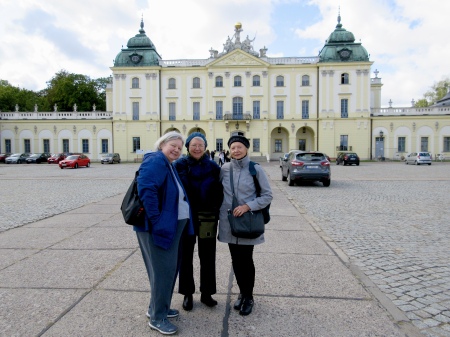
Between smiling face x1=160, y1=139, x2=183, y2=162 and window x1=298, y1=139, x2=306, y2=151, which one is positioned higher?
window x1=298, y1=139, x2=306, y2=151

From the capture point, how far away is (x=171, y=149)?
3.48 m

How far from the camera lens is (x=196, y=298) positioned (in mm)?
4172

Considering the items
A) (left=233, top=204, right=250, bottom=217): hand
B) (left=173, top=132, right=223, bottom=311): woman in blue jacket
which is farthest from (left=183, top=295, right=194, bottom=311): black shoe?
(left=233, top=204, right=250, bottom=217): hand

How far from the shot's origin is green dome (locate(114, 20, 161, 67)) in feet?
180

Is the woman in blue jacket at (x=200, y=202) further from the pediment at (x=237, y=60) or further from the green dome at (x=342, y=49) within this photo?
the green dome at (x=342, y=49)

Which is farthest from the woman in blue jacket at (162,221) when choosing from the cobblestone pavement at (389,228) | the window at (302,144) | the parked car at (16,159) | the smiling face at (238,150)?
the window at (302,144)

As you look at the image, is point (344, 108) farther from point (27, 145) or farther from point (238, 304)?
point (238, 304)

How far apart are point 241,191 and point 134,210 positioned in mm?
1154

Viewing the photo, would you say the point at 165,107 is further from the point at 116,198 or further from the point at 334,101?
the point at 116,198

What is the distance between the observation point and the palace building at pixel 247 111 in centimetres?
5250

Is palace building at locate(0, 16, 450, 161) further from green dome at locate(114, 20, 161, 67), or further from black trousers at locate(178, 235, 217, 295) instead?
black trousers at locate(178, 235, 217, 295)

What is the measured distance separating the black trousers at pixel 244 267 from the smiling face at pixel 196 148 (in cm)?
100

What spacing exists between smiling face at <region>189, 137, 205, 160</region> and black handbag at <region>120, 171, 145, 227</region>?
74 centimetres

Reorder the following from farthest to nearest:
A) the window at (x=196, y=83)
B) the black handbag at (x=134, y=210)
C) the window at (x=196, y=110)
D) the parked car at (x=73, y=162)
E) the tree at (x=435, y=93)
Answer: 1. the tree at (x=435, y=93)
2. the window at (x=196, y=110)
3. the window at (x=196, y=83)
4. the parked car at (x=73, y=162)
5. the black handbag at (x=134, y=210)
